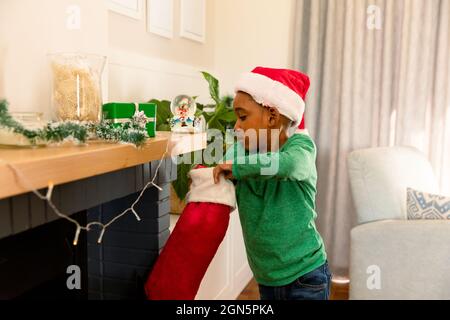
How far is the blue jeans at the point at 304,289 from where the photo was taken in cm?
134

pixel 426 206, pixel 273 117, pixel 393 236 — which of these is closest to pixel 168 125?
pixel 273 117

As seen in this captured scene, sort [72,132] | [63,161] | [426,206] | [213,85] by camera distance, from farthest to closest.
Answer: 1. [213,85]
2. [426,206]
3. [72,132]
4. [63,161]

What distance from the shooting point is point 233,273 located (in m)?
2.45

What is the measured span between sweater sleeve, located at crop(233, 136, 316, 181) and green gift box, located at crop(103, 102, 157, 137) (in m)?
0.26

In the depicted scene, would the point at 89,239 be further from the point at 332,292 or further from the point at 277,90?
the point at 332,292

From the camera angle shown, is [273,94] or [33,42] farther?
[273,94]

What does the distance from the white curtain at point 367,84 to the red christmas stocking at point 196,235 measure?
5.62ft

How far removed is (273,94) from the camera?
1355 millimetres

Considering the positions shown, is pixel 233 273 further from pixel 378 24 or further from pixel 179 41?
pixel 378 24

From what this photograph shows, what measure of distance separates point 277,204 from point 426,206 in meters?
1.02

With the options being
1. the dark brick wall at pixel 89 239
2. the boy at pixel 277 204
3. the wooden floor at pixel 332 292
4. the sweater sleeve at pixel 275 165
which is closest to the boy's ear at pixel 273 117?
the boy at pixel 277 204

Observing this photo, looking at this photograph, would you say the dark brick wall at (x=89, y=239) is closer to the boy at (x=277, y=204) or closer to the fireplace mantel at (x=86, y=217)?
the fireplace mantel at (x=86, y=217)
